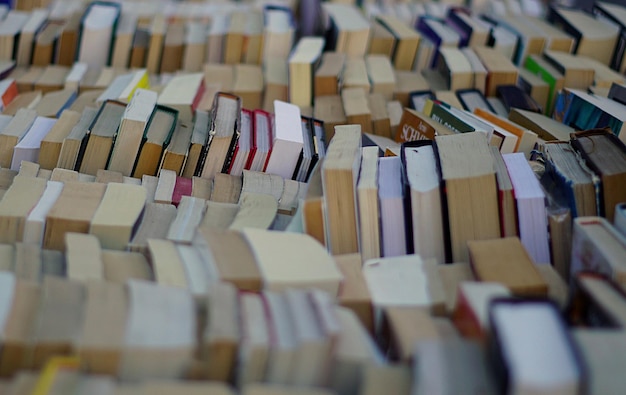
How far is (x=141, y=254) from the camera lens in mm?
1830

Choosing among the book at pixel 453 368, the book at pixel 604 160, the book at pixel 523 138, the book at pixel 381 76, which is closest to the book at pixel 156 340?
the book at pixel 453 368

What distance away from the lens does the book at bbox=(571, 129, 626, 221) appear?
6.44 ft

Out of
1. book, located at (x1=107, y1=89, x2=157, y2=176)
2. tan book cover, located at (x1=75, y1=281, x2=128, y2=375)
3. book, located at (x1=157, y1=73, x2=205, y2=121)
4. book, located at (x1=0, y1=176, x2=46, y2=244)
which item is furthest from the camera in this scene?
book, located at (x1=157, y1=73, x2=205, y2=121)

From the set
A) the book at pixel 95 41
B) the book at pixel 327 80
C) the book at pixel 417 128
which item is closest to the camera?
the book at pixel 417 128

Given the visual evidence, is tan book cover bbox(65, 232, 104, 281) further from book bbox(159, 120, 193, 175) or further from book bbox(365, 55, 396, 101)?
book bbox(365, 55, 396, 101)

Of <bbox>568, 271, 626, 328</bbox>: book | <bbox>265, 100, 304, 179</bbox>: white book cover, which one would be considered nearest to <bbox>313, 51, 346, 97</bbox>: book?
<bbox>265, 100, 304, 179</bbox>: white book cover

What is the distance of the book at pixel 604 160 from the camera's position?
1963 mm

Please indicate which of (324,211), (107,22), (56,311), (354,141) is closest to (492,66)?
(354,141)

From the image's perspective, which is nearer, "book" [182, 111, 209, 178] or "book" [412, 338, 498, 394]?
"book" [412, 338, 498, 394]

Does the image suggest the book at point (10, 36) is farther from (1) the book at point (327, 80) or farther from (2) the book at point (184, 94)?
(1) the book at point (327, 80)

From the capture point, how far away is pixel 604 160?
81.0 inches

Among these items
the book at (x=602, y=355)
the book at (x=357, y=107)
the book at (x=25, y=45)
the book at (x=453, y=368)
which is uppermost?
the book at (x=602, y=355)

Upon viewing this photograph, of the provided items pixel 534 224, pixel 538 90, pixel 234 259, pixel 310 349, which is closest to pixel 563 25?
pixel 538 90

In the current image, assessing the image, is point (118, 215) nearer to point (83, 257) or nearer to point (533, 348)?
point (83, 257)
